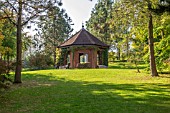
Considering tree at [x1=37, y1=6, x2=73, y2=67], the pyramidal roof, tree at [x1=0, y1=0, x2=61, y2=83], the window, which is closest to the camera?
tree at [x1=0, y1=0, x2=61, y2=83]

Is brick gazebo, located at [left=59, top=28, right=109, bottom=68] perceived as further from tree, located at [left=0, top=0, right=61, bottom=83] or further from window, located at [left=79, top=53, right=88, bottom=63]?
tree, located at [left=0, top=0, right=61, bottom=83]

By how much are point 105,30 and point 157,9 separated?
49591 mm

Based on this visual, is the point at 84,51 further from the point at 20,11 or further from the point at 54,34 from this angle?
the point at 54,34

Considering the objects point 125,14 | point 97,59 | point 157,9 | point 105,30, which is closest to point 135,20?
point 125,14

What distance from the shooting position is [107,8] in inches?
2395

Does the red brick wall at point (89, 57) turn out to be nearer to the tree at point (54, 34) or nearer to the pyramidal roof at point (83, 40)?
the pyramidal roof at point (83, 40)

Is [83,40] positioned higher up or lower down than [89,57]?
higher up

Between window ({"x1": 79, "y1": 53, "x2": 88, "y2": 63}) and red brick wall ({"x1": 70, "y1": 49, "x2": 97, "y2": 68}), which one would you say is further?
window ({"x1": 79, "y1": 53, "x2": 88, "y2": 63})

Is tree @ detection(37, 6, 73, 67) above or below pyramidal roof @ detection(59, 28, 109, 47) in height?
above


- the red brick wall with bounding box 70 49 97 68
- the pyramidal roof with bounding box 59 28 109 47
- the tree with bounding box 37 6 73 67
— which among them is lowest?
the red brick wall with bounding box 70 49 97 68

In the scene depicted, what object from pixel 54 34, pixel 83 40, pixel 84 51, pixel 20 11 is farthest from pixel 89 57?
pixel 54 34

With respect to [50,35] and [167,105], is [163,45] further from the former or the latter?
[50,35]

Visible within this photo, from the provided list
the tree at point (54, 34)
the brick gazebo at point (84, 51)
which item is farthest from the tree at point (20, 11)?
the tree at point (54, 34)

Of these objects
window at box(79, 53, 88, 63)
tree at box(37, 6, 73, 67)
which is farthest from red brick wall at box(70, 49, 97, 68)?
tree at box(37, 6, 73, 67)
